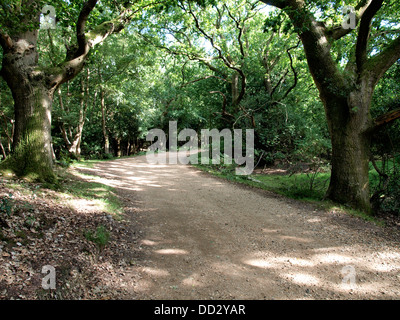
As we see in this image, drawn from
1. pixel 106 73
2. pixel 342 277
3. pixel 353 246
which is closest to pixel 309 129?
pixel 353 246

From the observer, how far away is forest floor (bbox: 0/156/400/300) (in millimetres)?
3102

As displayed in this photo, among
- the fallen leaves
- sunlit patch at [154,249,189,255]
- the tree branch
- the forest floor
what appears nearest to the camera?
the fallen leaves

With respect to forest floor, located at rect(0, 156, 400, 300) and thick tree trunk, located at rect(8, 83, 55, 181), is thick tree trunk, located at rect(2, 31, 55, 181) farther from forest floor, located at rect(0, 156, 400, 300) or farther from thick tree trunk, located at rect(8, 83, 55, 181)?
forest floor, located at rect(0, 156, 400, 300)

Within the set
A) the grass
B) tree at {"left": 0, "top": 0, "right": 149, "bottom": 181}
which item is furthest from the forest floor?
tree at {"left": 0, "top": 0, "right": 149, "bottom": 181}

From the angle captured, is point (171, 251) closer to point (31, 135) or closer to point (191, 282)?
point (191, 282)

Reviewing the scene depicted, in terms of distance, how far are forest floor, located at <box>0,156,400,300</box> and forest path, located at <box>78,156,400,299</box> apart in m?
0.02

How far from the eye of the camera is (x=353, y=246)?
4555mm

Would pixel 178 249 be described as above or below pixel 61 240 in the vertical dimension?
below

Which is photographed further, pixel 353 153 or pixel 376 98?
pixel 376 98

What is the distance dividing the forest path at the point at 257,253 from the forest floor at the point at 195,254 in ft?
0.06

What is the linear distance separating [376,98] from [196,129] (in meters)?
→ 25.1

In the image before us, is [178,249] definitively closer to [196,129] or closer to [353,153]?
[353,153]
